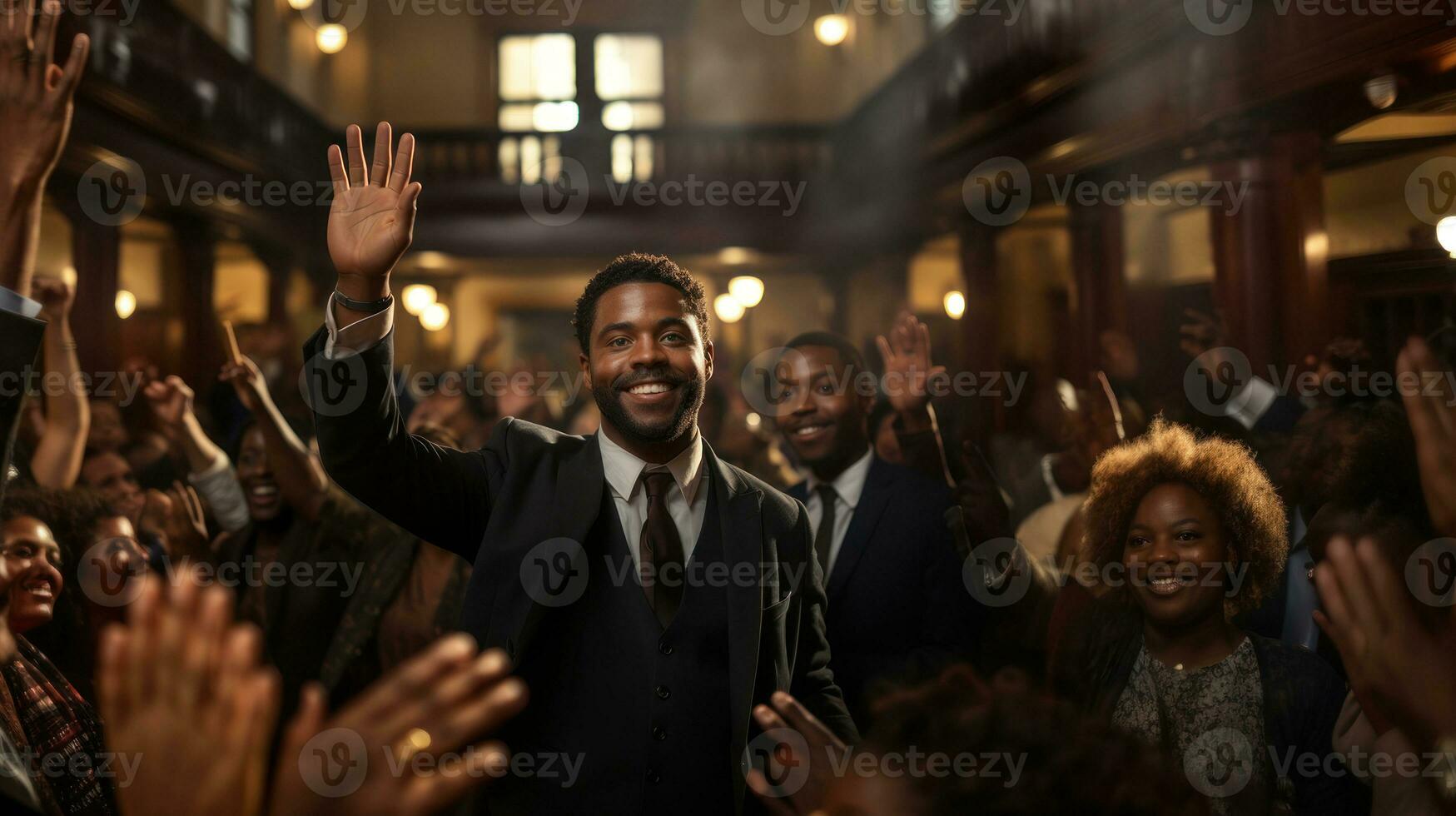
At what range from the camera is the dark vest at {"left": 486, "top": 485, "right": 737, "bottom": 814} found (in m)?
1.77

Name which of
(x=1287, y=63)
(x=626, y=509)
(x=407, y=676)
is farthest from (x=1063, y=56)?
(x=407, y=676)

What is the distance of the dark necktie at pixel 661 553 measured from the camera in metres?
1.85

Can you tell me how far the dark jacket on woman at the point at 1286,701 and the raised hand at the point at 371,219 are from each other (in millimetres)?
1525

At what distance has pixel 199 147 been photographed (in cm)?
816

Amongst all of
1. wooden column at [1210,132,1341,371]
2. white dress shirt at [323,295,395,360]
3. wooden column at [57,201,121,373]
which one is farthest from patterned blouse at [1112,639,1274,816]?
wooden column at [57,201,121,373]

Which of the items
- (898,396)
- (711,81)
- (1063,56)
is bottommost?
(898,396)

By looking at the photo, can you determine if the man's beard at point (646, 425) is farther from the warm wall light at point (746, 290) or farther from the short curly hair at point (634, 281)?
the warm wall light at point (746, 290)

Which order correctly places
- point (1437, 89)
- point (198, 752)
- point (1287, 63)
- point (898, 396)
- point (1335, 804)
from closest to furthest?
point (198, 752) → point (1335, 804) → point (898, 396) → point (1437, 89) → point (1287, 63)

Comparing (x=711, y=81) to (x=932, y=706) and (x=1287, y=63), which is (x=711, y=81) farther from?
(x=932, y=706)

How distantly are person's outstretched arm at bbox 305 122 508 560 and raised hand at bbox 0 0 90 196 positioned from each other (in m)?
0.39

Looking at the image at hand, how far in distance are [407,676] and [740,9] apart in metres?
14.1

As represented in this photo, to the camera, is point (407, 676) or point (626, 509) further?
point (626, 509)

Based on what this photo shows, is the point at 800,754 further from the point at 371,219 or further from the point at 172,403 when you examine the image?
the point at 172,403

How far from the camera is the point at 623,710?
5.82 ft
